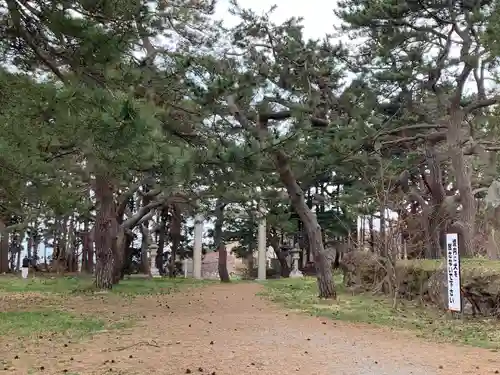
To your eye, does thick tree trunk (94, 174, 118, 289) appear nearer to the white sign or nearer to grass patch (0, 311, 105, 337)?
grass patch (0, 311, 105, 337)

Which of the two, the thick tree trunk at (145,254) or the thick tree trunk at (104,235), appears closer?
the thick tree trunk at (104,235)

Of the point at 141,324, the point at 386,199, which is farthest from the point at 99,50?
the point at 386,199

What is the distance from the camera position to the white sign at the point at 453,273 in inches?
315

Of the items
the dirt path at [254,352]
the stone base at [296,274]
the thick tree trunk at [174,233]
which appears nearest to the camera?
the dirt path at [254,352]

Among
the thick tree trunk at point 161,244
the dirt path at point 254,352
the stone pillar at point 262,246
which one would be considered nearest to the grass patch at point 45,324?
the dirt path at point 254,352

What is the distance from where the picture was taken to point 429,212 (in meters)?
14.8

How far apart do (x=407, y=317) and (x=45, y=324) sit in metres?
5.57

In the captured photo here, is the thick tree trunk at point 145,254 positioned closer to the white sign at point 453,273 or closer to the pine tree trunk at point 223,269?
the pine tree trunk at point 223,269

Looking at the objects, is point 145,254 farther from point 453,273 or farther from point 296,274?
point 453,273

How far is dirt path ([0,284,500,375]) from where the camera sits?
4.71m

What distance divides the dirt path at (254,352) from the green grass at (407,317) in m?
0.53

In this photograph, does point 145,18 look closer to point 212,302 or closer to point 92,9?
point 92,9

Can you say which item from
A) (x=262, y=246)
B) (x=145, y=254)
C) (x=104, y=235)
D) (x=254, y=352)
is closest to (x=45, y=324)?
(x=254, y=352)

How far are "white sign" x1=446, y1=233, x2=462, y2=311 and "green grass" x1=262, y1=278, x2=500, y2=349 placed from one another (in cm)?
28
